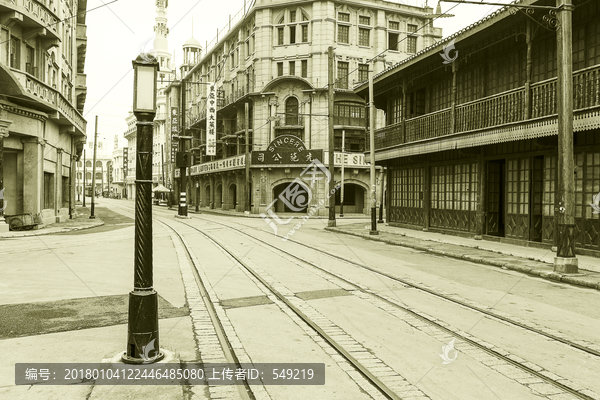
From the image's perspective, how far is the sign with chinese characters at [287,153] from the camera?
41.6m

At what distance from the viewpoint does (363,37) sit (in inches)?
1790

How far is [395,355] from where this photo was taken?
5.81 metres

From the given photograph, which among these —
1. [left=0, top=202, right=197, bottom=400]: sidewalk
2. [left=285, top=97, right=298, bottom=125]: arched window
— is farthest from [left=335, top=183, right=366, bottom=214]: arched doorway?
[left=0, top=202, right=197, bottom=400]: sidewalk

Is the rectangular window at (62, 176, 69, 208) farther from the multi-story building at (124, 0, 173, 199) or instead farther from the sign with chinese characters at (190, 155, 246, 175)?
the multi-story building at (124, 0, 173, 199)

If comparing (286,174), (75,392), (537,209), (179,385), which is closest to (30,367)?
(75,392)

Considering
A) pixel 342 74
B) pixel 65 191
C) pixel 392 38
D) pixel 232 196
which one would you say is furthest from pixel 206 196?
pixel 392 38

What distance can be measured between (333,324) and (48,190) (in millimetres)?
24064

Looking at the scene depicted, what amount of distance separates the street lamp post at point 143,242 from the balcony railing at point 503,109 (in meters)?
11.2

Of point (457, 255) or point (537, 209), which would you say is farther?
point (537, 209)

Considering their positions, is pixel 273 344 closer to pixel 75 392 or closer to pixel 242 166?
pixel 75 392

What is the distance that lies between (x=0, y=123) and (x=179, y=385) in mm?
18067

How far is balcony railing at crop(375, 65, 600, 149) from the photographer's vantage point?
13438 mm

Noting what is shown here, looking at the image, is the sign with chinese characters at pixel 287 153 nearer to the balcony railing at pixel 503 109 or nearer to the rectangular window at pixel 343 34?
the rectangular window at pixel 343 34

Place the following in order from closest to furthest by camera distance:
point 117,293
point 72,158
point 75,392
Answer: point 75,392, point 117,293, point 72,158
